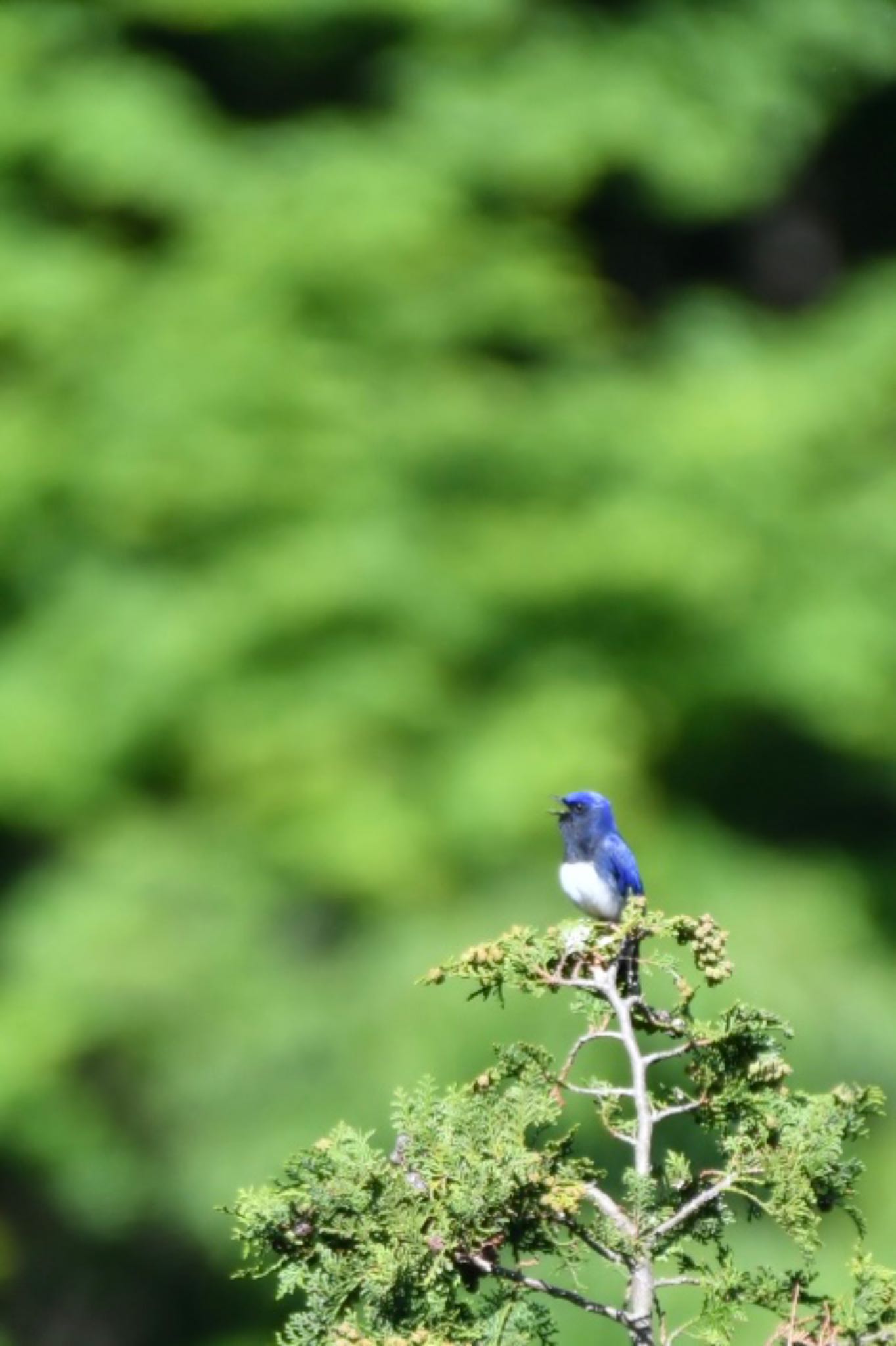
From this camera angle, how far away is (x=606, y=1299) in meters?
4.23

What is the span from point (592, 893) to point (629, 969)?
0.73m

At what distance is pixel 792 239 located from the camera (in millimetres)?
7227

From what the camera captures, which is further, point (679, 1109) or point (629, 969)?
point (629, 969)

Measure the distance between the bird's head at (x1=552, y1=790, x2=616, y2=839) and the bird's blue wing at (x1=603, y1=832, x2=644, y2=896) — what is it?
0.06 feet

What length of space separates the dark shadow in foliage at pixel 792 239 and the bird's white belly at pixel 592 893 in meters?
4.68

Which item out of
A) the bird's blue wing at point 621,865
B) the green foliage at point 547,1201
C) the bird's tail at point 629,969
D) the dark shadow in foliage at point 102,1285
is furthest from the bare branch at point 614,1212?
the dark shadow in foliage at point 102,1285

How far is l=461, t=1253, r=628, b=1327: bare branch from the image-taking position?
1.18m

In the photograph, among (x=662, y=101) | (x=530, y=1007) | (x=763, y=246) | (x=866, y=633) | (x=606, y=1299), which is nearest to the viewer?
(x=606, y=1299)

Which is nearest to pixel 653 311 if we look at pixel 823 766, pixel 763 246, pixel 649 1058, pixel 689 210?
pixel 689 210

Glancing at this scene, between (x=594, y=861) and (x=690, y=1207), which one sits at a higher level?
(x=594, y=861)

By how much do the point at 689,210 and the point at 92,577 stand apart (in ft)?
6.95

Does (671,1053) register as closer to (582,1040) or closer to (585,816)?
(582,1040)

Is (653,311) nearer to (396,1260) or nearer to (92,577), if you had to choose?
(92,577)

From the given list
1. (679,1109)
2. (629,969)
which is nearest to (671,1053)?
(679,1109)
